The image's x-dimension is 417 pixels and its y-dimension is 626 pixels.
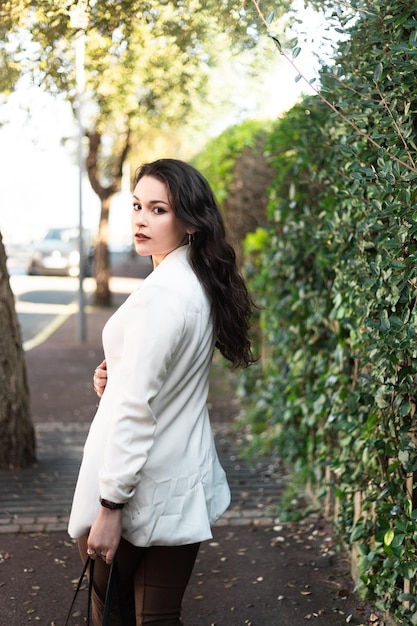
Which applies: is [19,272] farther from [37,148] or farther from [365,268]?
[365,268]

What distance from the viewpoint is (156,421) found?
2.47m

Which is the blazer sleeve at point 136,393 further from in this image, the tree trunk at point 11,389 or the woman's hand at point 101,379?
the tree trunk at point 11,389

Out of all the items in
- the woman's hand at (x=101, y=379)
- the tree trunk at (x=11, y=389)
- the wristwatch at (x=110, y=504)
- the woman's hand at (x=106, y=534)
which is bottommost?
the tree trunk at (x=11, y=389)

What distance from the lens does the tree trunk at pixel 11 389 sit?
601cm

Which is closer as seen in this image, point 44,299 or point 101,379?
point 101,379

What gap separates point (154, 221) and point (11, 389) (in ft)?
12.1

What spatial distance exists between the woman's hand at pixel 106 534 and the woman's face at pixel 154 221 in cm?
83

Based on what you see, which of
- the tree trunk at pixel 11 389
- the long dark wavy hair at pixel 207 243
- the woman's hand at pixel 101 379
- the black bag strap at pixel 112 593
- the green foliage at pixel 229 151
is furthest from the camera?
the green foliage at pixel 229 151

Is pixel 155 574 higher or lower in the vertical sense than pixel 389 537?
higher

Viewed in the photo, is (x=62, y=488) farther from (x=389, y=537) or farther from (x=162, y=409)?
(x=162, y=409)

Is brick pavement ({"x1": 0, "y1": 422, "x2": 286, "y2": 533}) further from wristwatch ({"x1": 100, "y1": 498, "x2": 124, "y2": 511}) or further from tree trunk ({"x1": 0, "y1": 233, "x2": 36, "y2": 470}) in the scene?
wristwatch ({"x1": 100, "y1": 498, "x2": 124, "y2": 511})

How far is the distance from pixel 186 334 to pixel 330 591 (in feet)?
7.48

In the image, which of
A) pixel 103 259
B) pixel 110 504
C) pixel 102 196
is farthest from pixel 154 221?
pixel 103 259

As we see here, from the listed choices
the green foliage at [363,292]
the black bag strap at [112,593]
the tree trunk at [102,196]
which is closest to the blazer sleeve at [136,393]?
the black bag strap at [112,593]
